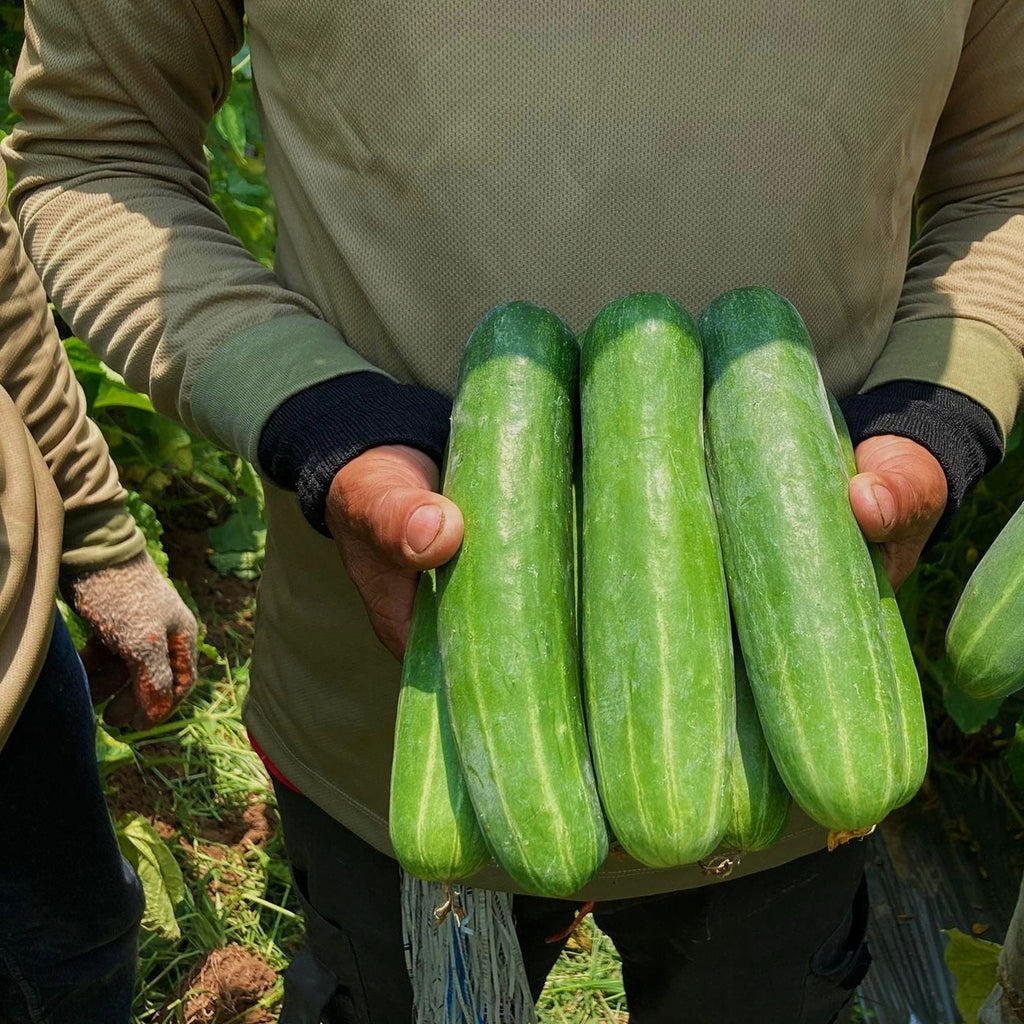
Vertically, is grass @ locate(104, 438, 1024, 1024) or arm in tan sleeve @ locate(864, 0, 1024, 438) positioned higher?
arm in tan sleeve @ locate(864, 0, 1024, 438)

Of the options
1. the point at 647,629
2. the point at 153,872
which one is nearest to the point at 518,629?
the point at 647,629

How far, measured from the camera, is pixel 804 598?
1.40 meters

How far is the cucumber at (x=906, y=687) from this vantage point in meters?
1.42

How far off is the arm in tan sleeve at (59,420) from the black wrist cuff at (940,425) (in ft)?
5.14

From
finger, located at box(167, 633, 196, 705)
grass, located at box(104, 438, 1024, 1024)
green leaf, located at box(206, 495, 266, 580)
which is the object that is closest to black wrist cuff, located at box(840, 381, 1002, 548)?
finger, located at box(167, 633, 196, 705)

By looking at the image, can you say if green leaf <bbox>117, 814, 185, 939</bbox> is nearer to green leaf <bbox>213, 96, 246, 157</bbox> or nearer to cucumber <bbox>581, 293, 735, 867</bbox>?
cucumber <bbox>581, 293, 735, 867</bbox>

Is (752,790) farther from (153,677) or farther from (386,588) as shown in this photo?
(153,677)

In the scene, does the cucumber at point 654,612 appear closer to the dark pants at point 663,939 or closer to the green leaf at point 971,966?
the dark pants at point 663,939

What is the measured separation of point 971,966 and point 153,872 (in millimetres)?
2186

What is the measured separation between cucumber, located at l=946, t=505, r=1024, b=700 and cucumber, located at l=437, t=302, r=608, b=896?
19.8 inches

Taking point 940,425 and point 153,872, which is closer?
point 940,425

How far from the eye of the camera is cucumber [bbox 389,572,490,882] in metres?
1.44

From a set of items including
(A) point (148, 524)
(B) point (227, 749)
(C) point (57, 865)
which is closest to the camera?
(C) point (57, 865)

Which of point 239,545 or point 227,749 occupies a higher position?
point 239,545
